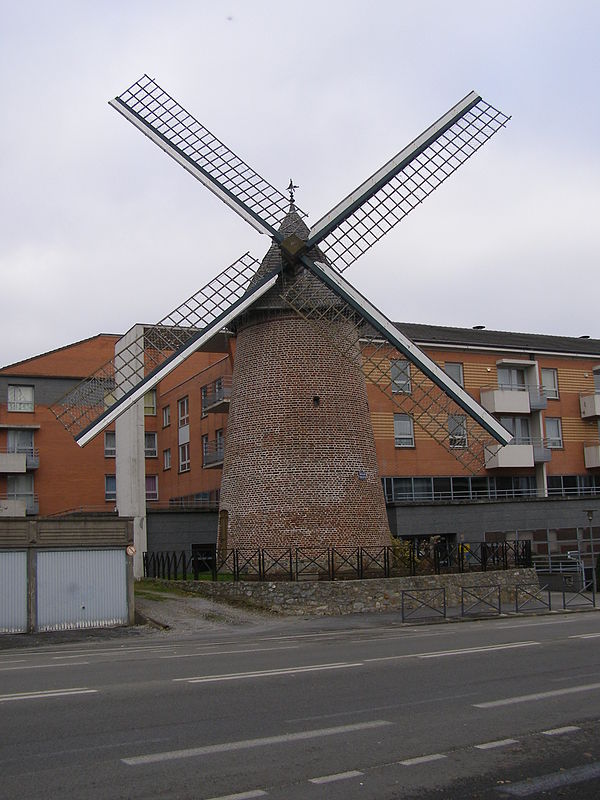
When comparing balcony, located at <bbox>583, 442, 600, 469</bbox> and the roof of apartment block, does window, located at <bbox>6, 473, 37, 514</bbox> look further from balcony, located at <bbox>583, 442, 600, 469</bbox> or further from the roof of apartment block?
balcony, located at <bbox>583, 442, 600, 469</bbox>

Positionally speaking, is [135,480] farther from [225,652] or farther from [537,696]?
[537,696]

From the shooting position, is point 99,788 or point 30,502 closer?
point 99,788

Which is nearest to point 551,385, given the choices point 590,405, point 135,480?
point 590,405

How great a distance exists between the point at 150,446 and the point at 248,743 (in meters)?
45.1

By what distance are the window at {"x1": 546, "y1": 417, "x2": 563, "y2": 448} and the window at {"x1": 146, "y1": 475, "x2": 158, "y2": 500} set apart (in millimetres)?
22101

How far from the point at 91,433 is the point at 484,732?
19.4m

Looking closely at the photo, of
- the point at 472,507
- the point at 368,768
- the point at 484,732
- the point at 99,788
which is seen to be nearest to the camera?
the point at 99,788

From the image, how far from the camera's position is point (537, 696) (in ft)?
37.9

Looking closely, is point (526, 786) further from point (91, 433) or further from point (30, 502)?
point (30, 502)

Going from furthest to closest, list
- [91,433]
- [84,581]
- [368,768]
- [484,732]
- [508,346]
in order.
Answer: [508,346] → [91,433] → [84,581] → [484,732] → [368,768]

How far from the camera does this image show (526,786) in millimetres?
7500

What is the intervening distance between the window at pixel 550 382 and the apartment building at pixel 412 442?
5 cm

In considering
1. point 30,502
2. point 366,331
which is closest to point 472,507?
point 366,331

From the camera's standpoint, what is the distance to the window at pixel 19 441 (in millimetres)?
51156
